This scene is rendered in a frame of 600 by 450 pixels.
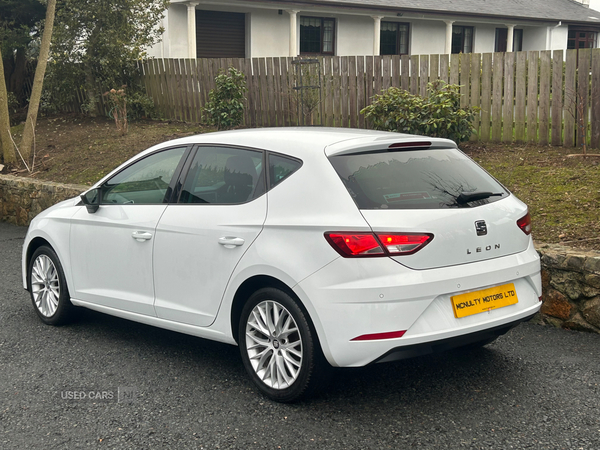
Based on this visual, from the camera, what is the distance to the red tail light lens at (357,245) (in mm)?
3684

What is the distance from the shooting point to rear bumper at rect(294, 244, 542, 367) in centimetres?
365

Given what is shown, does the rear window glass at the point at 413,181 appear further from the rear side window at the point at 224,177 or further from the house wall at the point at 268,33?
the house wall at the point at 268,33

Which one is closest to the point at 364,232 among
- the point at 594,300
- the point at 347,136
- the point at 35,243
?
the point at 347,136

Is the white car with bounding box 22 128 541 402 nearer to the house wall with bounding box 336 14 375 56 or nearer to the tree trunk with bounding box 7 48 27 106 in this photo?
the tree trunk with bounding box 7 48 27 106

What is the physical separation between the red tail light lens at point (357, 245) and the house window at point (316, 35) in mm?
22620

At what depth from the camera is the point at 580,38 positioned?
3494cm

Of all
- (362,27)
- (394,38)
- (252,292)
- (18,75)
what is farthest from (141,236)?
(394,38)

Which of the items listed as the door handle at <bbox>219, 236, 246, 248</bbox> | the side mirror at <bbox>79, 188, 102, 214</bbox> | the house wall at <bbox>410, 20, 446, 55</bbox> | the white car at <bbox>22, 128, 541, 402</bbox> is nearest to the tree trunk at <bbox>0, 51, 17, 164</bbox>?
the side mirror at <bbox>79, 188, 102, 214</bbox>

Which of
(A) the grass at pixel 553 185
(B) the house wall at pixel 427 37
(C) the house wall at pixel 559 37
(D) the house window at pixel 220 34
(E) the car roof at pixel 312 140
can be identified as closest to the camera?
(E) the car roof at pixel 312 140

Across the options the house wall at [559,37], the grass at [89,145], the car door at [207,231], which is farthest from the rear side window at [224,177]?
the house wall at [559,37]

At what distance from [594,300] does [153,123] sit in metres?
13.3

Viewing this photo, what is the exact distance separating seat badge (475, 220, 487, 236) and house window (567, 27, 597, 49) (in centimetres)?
A: 3401

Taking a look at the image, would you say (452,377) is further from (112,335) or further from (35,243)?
(35,243)

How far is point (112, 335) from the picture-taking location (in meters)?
5.69
